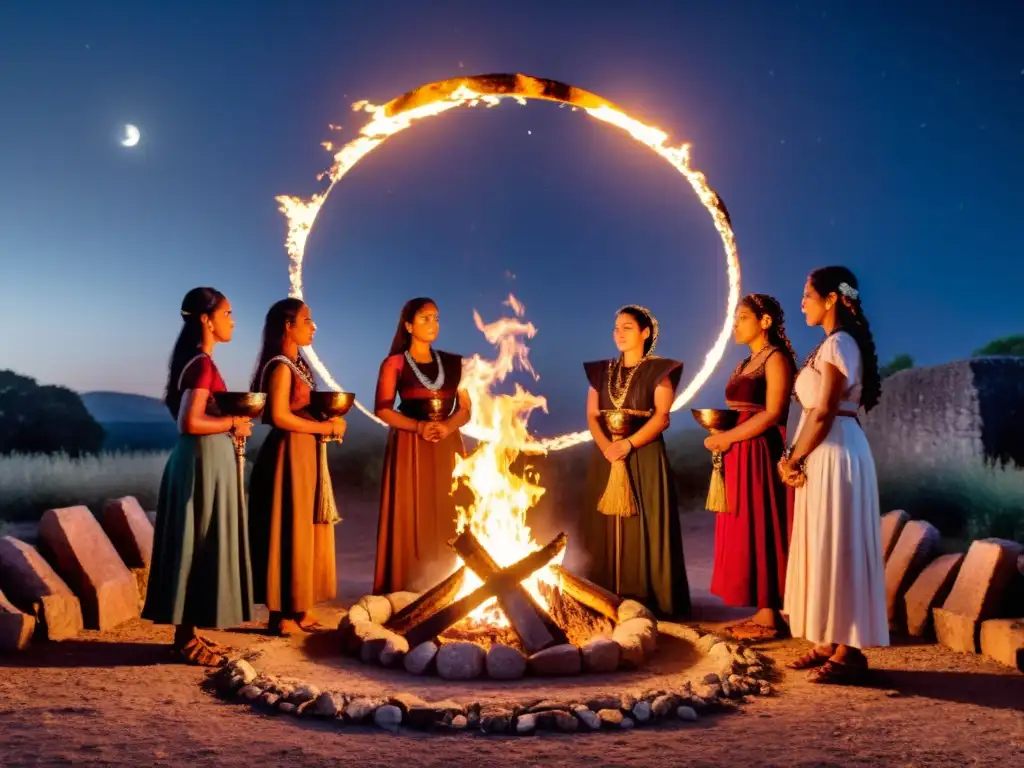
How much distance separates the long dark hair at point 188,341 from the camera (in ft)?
20.1

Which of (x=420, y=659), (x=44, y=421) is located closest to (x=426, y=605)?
(x=420, y=659)

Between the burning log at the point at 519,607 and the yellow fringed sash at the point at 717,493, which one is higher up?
the yellow fringed sash at the point at 717,493

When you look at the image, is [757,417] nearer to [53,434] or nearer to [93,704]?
[93,704]

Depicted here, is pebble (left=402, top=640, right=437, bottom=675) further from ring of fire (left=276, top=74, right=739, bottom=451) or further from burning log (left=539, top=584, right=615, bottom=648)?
ring of fire (left=276, top=74, right=739, bottom=451)

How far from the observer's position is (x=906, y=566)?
7.41m

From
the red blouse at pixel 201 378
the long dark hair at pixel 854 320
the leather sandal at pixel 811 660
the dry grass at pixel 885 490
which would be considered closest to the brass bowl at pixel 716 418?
the long dark hair at pixel 854 320

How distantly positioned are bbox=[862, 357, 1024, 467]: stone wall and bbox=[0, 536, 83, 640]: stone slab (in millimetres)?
12267

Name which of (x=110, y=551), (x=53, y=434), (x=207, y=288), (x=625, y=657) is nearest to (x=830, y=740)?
(x=625, y=657)

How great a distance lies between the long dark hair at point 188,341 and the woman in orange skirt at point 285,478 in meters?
0.70

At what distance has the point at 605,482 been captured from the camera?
7398 millimetres

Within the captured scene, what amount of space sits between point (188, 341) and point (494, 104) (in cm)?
347

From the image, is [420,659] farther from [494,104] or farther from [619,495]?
[494,104]

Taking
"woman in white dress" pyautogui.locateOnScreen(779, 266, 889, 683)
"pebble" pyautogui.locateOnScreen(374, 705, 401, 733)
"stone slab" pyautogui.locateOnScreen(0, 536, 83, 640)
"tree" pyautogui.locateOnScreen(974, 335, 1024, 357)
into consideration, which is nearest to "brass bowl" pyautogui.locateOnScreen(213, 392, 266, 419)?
"stone slab" pyautogui.locateOnScreen(0, 536, 83, 640)

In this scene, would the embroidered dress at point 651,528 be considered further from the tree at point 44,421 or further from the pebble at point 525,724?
the tree at point 44,421
